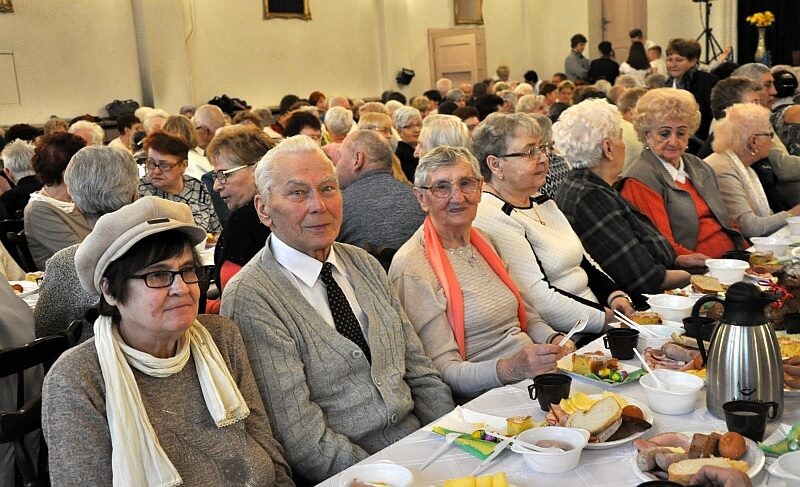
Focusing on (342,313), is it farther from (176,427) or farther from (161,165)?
(161,165)

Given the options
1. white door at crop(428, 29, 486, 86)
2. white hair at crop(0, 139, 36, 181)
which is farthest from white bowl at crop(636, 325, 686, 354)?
white door at crop(428, 29, 486, 86)

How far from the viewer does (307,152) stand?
7.72 feet

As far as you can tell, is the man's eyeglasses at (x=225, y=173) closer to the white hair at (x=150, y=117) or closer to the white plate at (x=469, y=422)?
the white plate at (x=469, y=422)

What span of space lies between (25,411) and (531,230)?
6.43 feet

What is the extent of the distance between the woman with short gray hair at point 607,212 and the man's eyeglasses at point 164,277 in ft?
7.22

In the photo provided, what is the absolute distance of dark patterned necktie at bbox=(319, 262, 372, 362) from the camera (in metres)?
2.32

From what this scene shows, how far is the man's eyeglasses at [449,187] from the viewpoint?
9.28ft

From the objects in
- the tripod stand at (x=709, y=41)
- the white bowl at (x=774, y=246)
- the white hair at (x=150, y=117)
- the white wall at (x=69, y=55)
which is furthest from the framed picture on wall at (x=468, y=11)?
the white bowl at (x=774, y=246)

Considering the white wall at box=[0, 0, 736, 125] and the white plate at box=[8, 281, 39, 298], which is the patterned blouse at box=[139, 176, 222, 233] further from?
the white wall at box=[0, 0, 736, 125]

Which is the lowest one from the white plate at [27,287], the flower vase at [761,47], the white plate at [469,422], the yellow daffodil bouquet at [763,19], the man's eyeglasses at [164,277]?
the white plate at [27,287]

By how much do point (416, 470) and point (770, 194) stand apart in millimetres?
4309

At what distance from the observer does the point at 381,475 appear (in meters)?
1.70

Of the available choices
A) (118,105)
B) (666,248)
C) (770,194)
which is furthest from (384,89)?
(666,248)

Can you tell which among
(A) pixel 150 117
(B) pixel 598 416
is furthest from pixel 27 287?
(A) pixel 150 117
